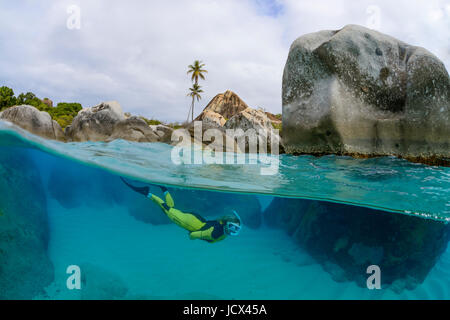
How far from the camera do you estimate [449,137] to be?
6938 millimetres

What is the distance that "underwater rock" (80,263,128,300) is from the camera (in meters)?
4.74

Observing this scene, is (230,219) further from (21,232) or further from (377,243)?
(21,232)

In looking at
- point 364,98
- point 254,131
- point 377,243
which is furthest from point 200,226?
point 254,131

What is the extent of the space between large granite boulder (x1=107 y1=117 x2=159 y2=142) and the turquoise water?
181 cm

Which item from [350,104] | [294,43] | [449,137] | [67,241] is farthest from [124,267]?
[449,137]

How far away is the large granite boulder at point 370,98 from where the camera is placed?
7012mm

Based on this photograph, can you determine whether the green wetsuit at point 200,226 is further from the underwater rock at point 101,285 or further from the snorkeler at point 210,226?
the underwater rock at point 101,285

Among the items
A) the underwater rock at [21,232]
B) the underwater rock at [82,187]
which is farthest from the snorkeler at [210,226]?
the underwater rock at [82,187]

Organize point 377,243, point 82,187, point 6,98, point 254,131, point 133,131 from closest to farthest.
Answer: point 377,243 → point 82,187 → point 133,131 → point 254,131 → point 6,98

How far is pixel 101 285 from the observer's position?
4.99 metres

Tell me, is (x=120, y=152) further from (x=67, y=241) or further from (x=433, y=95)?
(x=433, y=95)

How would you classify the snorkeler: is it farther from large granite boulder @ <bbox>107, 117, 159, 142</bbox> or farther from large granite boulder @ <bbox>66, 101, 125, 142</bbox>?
large granite boulder @ <bbox>66, 101, 125, 142</bbox>

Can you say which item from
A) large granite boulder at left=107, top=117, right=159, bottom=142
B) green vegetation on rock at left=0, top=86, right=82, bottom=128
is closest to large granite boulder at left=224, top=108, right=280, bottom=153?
large granite boulder at left=107, top=117, right=159, bottom=142

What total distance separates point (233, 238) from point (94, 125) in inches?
340
